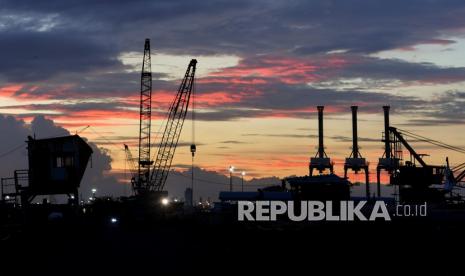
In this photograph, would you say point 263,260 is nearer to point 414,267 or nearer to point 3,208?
point 414,267

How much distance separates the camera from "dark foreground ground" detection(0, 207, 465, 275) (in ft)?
133

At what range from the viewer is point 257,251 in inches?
2024

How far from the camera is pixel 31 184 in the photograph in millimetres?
94250

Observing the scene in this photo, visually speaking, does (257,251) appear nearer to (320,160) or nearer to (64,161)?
(64,161)

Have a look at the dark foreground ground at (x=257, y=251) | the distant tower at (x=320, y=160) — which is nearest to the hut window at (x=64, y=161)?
the dark foreground ground at (x=257, y=251)

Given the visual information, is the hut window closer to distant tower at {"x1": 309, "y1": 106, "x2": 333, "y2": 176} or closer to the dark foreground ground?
the dark foreground ground

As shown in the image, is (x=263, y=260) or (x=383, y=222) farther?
(x=383, y=222)

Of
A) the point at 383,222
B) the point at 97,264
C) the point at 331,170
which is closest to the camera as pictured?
the point at 97,264

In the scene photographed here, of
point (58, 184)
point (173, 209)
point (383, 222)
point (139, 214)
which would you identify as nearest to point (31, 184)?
point (58, 184)

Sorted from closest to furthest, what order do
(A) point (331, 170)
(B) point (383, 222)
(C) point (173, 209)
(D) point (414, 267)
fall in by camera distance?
(D) point (414, 267), (B) point (383, 222), (C) point (173, 209), (A) point (331, 170)

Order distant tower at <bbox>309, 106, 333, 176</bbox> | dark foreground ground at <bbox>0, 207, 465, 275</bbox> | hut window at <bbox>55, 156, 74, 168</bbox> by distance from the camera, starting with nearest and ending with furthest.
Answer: dark foreground ground at <bbox>0, 207, 465, 275</bbox> → hut window at <bbox>55, 156, 74, 168</bbox> → distant tower at <bbox>309, 106, 333, 176</bbox>

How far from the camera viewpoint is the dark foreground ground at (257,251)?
133 feet

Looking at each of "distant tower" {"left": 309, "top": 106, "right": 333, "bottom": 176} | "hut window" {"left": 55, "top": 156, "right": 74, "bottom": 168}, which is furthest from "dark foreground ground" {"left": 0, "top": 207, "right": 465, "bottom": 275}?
"distant tower" {"left": 309, "top": 106, "right": 333, "bottom": 176}

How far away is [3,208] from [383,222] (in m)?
45.4
